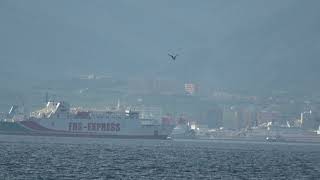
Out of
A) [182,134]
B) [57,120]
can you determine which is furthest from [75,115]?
[182,134]

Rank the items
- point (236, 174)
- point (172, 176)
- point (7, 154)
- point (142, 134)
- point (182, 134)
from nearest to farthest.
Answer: point (172, 176)
point (236, 174)
point (7, 154)
point (142, 134)
point (182, 134)

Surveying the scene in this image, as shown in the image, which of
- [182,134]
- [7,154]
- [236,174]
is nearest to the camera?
[236,174]

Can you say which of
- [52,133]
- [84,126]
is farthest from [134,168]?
[84,126]

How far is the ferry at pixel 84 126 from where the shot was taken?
16275 centimetres

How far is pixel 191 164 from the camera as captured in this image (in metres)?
79.9

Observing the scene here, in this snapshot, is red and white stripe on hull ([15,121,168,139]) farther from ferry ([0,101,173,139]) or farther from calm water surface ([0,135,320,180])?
calm water surface ([0,135,320,180])

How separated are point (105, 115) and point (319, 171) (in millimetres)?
94252

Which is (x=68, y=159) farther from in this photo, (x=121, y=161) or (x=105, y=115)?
(x=105, y=115)

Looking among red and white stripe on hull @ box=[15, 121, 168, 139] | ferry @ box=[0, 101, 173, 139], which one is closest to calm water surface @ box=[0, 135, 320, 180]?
red and white stripe on hull @ box=[15, 121, 168, 139]

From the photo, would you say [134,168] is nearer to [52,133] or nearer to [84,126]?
[52,133]

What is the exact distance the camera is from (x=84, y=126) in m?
165

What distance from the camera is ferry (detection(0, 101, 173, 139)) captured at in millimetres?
162750

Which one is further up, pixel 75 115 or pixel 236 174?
pixel 75 115

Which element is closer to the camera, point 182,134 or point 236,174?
point 236,174
